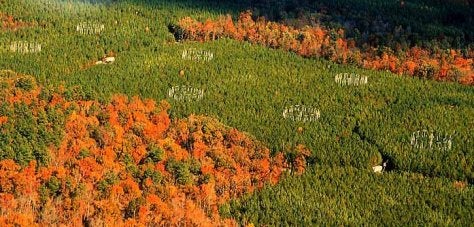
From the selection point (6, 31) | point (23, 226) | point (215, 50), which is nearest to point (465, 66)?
point (215, 50)

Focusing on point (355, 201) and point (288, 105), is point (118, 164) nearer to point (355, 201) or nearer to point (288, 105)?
point (355, 201)

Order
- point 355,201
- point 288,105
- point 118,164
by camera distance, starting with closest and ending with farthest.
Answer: point 355,201, point 118,164, point 288,105

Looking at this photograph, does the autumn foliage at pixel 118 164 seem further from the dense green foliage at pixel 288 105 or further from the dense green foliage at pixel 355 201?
the dense green foliage at pixel 355 201

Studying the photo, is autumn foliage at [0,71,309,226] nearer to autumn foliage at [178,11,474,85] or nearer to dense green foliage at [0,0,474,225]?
dense green foliage at [0,0,474,225]

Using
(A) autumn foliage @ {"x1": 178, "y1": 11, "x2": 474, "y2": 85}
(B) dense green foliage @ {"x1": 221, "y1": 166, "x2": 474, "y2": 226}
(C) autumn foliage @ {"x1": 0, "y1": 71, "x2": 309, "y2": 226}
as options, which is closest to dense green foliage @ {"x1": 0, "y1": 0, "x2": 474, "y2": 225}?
(B) dense green foliage @ {"x1": 221, "y1": 166, "x2": 474, "y2": 226}

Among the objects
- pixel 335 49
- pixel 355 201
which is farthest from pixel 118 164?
pixel 335 49

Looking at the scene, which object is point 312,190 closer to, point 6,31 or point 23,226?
point 23,226

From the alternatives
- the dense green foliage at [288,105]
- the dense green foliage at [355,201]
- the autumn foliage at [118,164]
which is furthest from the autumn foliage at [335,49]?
the dense green foliage at [355,201]
